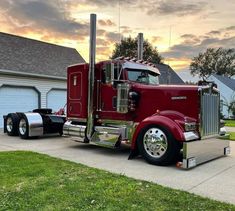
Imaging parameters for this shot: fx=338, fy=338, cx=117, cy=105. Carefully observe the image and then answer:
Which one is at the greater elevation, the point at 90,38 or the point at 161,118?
the point at 90,38

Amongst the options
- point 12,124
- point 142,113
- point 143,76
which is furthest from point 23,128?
point 142,113

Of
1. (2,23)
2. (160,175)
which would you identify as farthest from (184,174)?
(2,23)

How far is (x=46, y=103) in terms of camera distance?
60.1 ft

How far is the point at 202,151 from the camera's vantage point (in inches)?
298

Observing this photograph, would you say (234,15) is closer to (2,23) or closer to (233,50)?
(2,23)

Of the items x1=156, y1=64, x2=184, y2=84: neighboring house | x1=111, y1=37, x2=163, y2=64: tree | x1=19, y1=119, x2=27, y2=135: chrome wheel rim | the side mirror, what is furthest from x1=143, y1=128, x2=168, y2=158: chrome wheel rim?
x1=111, y1=37, x2=163, y2=64: tree

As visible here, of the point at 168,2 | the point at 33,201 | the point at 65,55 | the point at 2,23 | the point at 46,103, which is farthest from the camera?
the point at 65,55

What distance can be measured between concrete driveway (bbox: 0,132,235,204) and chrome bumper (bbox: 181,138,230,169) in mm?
143

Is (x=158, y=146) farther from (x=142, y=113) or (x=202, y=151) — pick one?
(x=142, y=113)

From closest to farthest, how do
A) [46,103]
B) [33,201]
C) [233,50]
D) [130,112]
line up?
[33,201] < [130,112] < [46,103] < [233,50]

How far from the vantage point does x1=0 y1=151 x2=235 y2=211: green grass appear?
451 centimetres

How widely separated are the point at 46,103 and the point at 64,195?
545 inches

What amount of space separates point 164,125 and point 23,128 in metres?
6.55

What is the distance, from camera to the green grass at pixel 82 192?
4508mm
